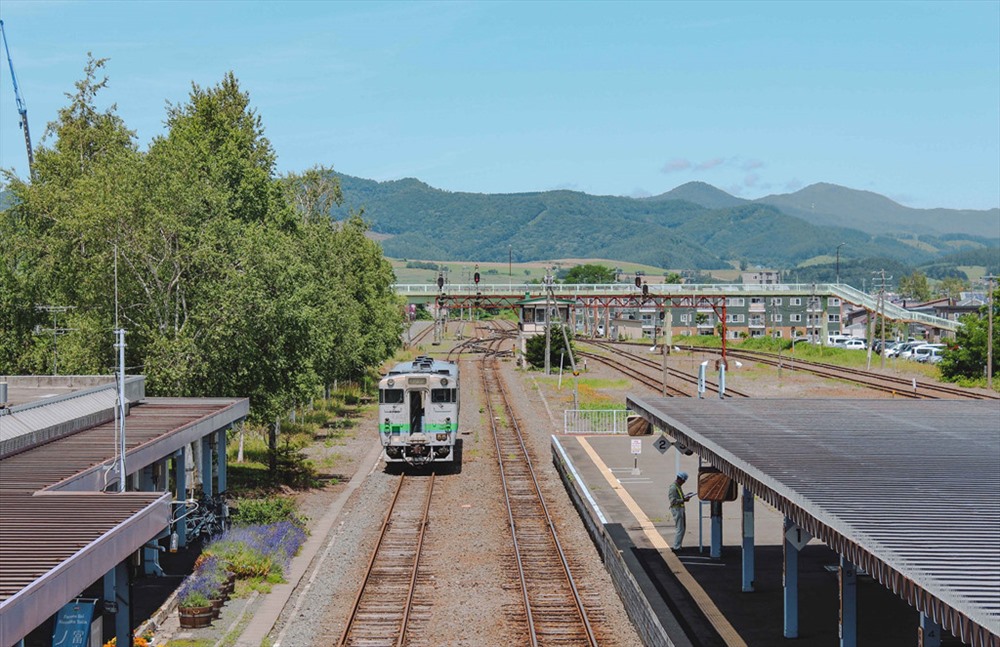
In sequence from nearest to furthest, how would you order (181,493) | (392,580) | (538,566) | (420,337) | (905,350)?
(392,580)
(538,566)
(181,493)
(905,350)
(420,337)

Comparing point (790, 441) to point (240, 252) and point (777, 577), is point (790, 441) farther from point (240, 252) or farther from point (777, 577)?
point (240, 252)

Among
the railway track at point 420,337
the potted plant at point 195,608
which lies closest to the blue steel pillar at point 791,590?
the potted plant at point 195,608

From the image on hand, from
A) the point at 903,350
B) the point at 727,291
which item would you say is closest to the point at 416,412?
the point at 903,350

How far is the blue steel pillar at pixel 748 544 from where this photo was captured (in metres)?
18.2

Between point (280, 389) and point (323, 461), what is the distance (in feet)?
22.6

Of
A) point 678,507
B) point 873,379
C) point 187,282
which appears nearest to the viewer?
point 678,507

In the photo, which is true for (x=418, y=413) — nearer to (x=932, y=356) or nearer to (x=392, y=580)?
(x=392, y=580)

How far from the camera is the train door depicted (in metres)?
31.9

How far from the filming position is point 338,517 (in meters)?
26.3

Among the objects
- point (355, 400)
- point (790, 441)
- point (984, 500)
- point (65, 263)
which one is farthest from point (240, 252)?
point (355, 400)

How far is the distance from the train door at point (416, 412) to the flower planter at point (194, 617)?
1484cm

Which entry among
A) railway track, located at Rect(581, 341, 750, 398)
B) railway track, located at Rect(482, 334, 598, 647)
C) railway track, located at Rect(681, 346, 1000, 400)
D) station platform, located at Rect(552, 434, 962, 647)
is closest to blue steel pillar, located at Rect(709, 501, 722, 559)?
station platform, located at Rect(552, 434, 962, 647)

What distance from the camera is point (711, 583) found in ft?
62.7

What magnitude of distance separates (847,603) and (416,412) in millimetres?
20631
